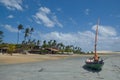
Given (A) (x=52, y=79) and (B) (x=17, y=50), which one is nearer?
(A) (x=52, y=79)

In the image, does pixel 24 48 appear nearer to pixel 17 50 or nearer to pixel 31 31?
pixel 17 50

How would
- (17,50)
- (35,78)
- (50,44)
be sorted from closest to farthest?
(35,78) → (17,50) → (50,44)

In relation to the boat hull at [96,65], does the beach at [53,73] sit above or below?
below

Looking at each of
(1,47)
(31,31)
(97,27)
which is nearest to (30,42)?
(31,31)

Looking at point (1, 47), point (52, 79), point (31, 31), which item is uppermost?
point (31, 31)

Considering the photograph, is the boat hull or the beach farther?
the boat hull

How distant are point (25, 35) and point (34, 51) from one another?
511 inches

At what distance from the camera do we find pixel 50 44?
180500 mm

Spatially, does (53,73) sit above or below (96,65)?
below

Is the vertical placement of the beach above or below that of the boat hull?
below

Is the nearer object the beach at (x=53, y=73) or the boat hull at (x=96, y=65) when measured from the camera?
the beach at (x=53, y=73)

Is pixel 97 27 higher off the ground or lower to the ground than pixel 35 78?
higher

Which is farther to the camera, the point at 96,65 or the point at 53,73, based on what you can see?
the point at 96,65

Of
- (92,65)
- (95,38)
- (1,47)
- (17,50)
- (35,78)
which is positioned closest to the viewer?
(35,78)
